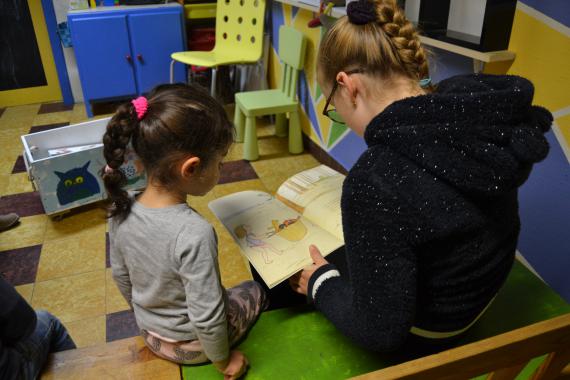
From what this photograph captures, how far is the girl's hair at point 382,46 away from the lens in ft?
2.62

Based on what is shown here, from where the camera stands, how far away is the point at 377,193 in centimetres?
67

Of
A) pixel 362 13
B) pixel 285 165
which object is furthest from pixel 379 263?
pixel 285 165

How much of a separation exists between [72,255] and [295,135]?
4.51 feet

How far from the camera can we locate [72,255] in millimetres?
1910

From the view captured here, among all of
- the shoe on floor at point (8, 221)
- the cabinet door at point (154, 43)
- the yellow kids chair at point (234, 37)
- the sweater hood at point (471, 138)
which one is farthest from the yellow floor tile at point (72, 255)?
the cabinet door at point (154, 43)

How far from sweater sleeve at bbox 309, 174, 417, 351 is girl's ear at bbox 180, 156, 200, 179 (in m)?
0.31

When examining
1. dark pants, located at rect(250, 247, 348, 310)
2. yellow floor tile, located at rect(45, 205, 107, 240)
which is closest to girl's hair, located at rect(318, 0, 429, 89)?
dark pants, located at rect(250, 247, 348, 310)

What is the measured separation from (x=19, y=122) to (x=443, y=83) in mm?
3252

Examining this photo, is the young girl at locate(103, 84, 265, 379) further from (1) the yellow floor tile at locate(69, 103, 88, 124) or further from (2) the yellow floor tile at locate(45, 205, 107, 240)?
(1) the yellow floor tile at locate(69, 103, 88, 124)

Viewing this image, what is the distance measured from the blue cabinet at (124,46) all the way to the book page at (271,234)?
238 cm

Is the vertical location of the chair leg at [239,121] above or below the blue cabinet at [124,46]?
below

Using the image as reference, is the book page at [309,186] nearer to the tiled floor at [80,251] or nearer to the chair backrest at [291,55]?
the tiled floor at [80,251]

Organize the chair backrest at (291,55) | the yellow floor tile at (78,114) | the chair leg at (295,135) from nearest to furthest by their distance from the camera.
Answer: the chair backrest at (291,55)
the chair leg at (295,135)
the yellow floor tile at (78,114)

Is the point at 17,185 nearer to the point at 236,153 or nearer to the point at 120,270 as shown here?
the point at 236,153
